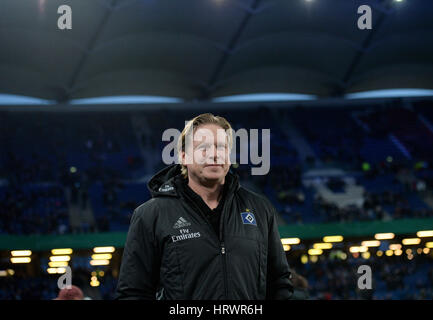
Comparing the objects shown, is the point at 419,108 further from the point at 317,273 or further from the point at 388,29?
the point at 317,273

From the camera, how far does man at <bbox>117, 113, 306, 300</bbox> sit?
2359mm

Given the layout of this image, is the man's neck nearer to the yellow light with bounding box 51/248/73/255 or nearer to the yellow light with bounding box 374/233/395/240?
the yellow light with bounding box 51/248/73/255

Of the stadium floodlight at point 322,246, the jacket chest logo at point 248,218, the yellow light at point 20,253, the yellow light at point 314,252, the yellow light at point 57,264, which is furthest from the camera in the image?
the stadium floodlight at point 322,246

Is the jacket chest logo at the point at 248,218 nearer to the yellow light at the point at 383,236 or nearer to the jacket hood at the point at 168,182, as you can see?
the jacket hood at the point at 168,182

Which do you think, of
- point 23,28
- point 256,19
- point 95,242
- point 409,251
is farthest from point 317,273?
point 23,28

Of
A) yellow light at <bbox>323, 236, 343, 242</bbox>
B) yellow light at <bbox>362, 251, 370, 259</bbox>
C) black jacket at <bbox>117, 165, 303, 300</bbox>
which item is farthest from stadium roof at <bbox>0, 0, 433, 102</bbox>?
black jacket at <bbox>117, 165, 303, 300</bbox>

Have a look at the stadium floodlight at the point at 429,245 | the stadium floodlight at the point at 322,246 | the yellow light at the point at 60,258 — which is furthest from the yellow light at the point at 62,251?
the stadium floodlight at the point at 429,245

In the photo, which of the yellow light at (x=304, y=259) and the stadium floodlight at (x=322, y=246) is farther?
the stadium floodlight at (x=322, y=246)

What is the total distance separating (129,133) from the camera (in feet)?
109

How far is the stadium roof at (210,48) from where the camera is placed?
25.9 m

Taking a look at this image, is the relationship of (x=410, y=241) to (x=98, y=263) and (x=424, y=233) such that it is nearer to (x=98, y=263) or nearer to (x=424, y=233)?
(x=424, y=233)

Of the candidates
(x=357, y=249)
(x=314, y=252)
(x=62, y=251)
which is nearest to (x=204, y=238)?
(x=62, y=251)

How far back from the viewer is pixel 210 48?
2969 centimetres

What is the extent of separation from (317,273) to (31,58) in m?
18.0
